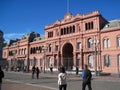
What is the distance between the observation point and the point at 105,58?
52.9 metres

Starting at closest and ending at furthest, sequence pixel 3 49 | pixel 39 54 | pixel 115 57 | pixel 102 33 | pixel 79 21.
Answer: pixel 115 57, pixel 102 33, pixel 79 21, pixel 39 54, pixel 3 49

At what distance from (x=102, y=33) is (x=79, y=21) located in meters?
8.54

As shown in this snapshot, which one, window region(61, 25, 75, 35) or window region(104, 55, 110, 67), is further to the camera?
window region(61, 25, 75, 35)

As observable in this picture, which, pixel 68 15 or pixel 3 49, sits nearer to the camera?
pixel 68 15

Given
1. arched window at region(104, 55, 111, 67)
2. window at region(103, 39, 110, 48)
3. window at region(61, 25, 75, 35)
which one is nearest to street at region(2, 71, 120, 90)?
arched window at region(104, 55, 111, 67)

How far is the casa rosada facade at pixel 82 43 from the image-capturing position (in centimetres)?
5182

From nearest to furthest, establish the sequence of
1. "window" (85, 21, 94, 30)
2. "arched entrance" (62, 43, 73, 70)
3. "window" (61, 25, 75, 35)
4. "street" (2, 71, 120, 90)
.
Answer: "street" (2, 71, 120, 90) < "window" (85, 21, 94, 30) < "window" (61, 25, 75, 35) < "arched entrance" (62, 43, 73, 70)

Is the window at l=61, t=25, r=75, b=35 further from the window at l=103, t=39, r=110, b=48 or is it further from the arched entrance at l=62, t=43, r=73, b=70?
the window at l=103, t=39, r=110, b=48

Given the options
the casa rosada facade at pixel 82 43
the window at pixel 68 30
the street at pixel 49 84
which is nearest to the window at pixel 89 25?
the casa rosada facade at pixel 82 43

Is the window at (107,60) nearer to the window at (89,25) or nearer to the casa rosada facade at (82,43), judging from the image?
Answer: the casa rosada facade at (82,43)

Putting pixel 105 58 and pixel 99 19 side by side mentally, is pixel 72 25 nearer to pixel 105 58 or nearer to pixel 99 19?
pixel 99 19

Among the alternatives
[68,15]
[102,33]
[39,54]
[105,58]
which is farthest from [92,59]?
[39,54]

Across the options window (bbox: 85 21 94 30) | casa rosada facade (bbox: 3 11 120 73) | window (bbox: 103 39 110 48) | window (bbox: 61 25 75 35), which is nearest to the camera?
casa rosada facade (bbox: 3 11 120 73)

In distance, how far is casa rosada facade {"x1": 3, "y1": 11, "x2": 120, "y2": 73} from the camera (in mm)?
51822
